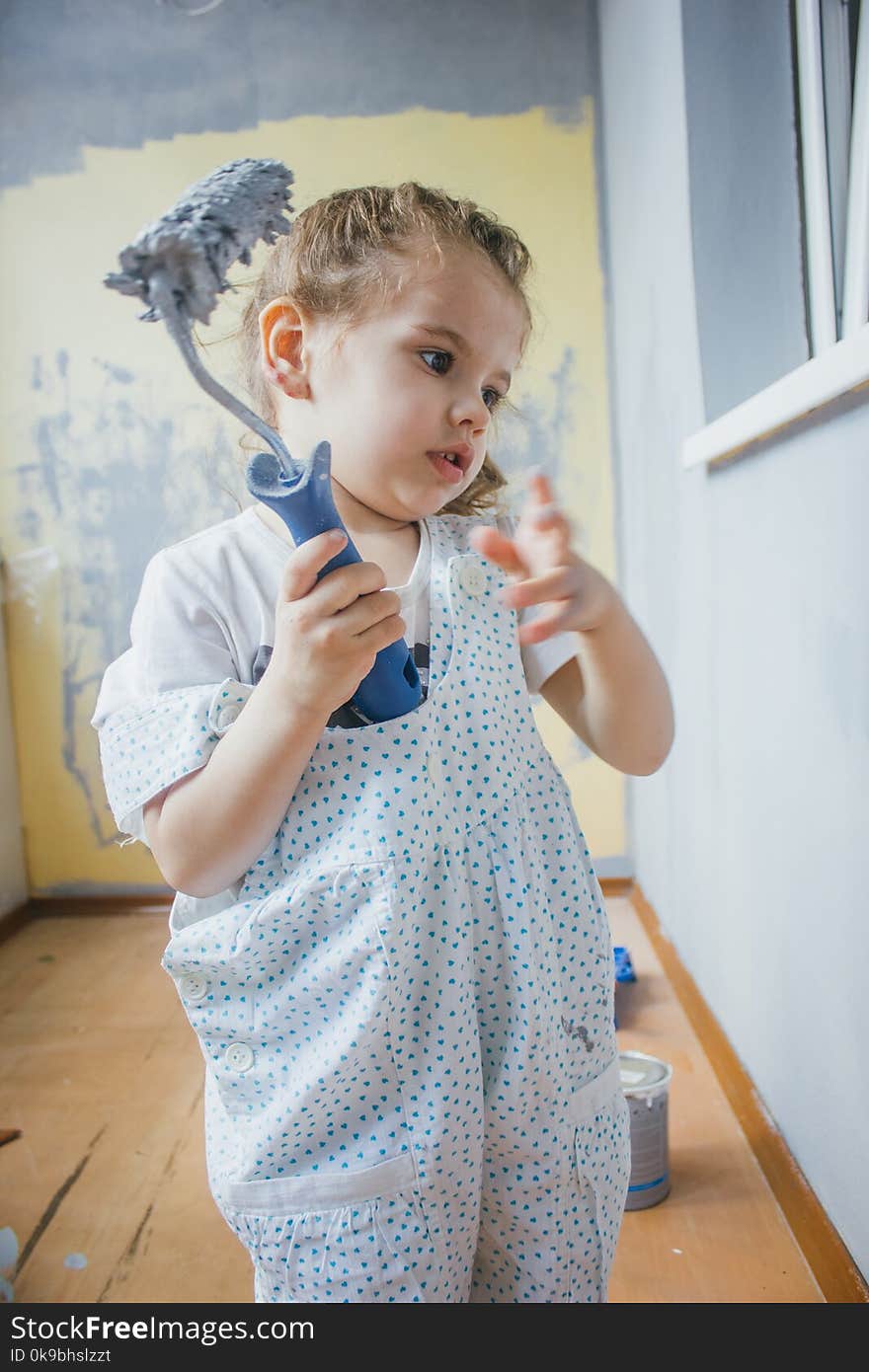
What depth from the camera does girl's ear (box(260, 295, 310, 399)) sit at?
67 cm

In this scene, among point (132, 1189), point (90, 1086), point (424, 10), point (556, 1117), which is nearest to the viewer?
point (556, 1117)

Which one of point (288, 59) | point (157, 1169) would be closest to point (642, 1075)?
point (157, 1169)

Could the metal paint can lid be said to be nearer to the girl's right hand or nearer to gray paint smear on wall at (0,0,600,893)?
the girl's right hand

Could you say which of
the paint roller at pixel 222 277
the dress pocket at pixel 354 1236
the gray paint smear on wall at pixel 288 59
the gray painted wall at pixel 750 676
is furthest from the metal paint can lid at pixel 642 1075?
the gray paint smear on wall at pixel 288 59

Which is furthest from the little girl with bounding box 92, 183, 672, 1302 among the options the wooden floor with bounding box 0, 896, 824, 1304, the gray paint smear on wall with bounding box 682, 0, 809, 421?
the gray paint smear on wall with bounding box 682, 0, 809, 421

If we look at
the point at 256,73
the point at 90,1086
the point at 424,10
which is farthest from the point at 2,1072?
the point at 424,10

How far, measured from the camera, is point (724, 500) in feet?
3.96

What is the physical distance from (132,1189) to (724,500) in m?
0.97

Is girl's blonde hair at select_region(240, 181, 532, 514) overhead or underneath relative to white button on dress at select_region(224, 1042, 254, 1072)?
overhead

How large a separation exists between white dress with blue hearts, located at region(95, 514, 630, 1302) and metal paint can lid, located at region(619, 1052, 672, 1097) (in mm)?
382

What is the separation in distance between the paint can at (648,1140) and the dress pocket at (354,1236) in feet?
1.57

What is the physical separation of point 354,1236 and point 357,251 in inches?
22.3

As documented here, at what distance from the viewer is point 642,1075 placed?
3.69ft

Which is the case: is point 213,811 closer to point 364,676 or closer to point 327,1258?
point 364,676
